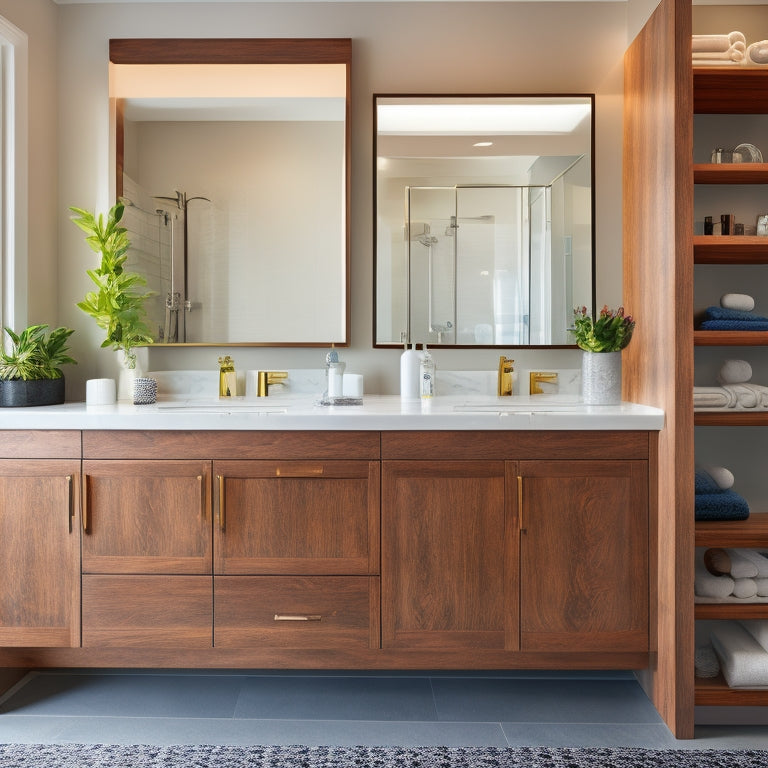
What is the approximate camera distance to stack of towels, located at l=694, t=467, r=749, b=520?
211cm

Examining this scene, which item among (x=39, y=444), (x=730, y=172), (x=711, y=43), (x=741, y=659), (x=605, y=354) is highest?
(x=711, y=43)

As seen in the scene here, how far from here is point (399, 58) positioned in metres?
2.56

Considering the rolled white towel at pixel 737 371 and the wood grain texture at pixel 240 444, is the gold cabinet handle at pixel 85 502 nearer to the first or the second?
the wood grain texture at pixel 240 444

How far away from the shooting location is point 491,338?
2568 mm

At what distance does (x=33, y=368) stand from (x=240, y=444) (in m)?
0.82

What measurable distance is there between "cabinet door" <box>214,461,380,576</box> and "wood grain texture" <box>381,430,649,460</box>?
10 centimetres

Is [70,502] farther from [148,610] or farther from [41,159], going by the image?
[41,159]

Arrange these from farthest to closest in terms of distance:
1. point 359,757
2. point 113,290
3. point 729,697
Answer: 1. point 113,290
2. point 729,697
3. point 359,757

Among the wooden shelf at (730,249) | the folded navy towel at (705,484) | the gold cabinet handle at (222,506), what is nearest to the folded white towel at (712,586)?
the folded navy towel at (705,484)

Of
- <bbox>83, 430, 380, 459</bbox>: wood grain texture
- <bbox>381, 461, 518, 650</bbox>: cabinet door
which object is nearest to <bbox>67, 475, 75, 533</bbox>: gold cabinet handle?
<bbox>83, 430, 380, 459</bbox>: wood grain texture

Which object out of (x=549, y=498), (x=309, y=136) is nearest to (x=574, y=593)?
(x=549, y=498)

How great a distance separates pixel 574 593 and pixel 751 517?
0.71 metres

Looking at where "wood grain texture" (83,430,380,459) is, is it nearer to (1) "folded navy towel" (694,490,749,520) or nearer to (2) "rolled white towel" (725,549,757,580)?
(1) "folded navy towel" (694,490,749,520)

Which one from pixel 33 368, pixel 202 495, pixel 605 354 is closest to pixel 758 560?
pixel 605 354
